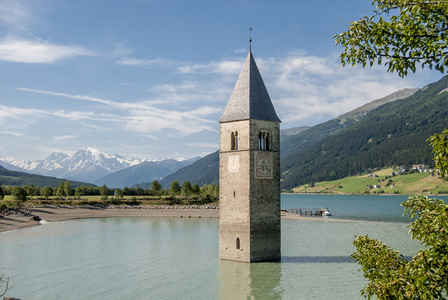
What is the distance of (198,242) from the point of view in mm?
52406

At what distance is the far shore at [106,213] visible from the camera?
273ft

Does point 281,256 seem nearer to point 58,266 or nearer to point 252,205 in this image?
point 252,205

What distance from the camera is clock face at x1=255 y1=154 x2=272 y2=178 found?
36.2m

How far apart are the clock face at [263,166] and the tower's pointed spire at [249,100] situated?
3.42 m

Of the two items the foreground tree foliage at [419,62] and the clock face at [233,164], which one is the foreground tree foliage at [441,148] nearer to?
the foreground tree foliage at [419,62]

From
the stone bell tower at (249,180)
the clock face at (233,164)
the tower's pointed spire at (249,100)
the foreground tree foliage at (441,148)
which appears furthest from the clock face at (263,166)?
the foreground tree foliage at (441,148)

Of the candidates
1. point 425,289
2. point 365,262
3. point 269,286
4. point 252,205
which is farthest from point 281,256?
point 425,289

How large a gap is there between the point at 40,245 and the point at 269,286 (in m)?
32.3

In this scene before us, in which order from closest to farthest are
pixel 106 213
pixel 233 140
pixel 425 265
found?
pixel 425 265, pixel 233 140, pixel 106 213

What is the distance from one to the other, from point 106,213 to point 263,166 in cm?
7497

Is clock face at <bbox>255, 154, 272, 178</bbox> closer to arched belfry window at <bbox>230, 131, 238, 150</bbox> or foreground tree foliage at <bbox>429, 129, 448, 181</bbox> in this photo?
arched belfry window at <bbox>230, 131, 238, 150</bbox>

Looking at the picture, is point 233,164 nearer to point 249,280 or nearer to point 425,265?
point 249,280

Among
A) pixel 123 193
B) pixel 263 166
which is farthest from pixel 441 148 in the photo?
pixel 123 193

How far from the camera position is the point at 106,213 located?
10281 cm
